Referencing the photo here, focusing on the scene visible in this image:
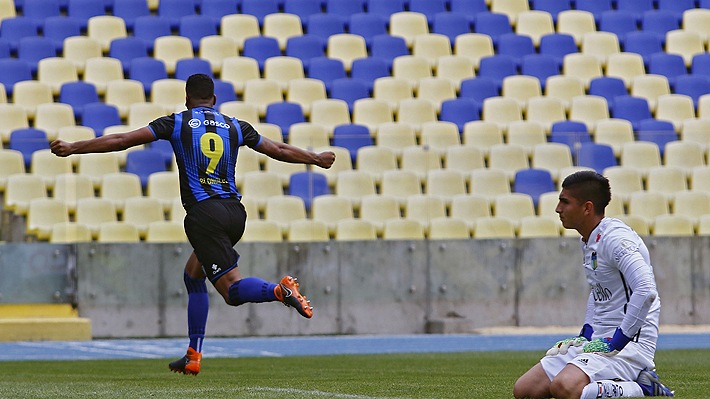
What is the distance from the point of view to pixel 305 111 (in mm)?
14211

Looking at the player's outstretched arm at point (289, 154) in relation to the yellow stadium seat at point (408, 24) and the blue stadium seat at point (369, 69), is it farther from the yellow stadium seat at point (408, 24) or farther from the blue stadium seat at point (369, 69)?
the yellow stadium seat at point (408, 24)

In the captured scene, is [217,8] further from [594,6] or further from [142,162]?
[594,6]

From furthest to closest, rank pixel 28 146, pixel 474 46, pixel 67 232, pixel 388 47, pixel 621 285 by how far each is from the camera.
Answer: pixel 474 46 < pixel 388 47 < pixel 67 232 < pixel 28 146 < pixel 621 285

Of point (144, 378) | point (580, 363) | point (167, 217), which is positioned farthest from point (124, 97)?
point (580, 363)

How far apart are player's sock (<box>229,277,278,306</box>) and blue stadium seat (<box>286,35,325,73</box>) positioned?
35.8 feet

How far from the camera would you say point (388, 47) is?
16125 mm

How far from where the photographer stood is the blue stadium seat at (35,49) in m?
15.1

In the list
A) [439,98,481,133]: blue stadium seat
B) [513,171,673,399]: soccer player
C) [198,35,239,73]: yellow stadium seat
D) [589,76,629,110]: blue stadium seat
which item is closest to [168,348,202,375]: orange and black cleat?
[513,171,673,399]: soccer player

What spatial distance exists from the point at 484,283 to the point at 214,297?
342cm

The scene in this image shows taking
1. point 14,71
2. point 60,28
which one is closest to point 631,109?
point 60,28

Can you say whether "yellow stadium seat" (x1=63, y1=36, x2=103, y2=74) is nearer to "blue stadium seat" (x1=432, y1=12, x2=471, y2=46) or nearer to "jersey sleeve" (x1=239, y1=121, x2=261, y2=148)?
"blue stadium seat" (x1=432, y1=12, x2=471, y2=46)

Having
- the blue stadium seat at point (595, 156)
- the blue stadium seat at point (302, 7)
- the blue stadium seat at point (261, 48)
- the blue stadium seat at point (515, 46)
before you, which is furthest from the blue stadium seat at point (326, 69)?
the blue stadium seat at point (595, 156)

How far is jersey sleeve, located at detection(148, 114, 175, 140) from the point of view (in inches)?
210

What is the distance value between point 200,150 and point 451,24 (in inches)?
475
